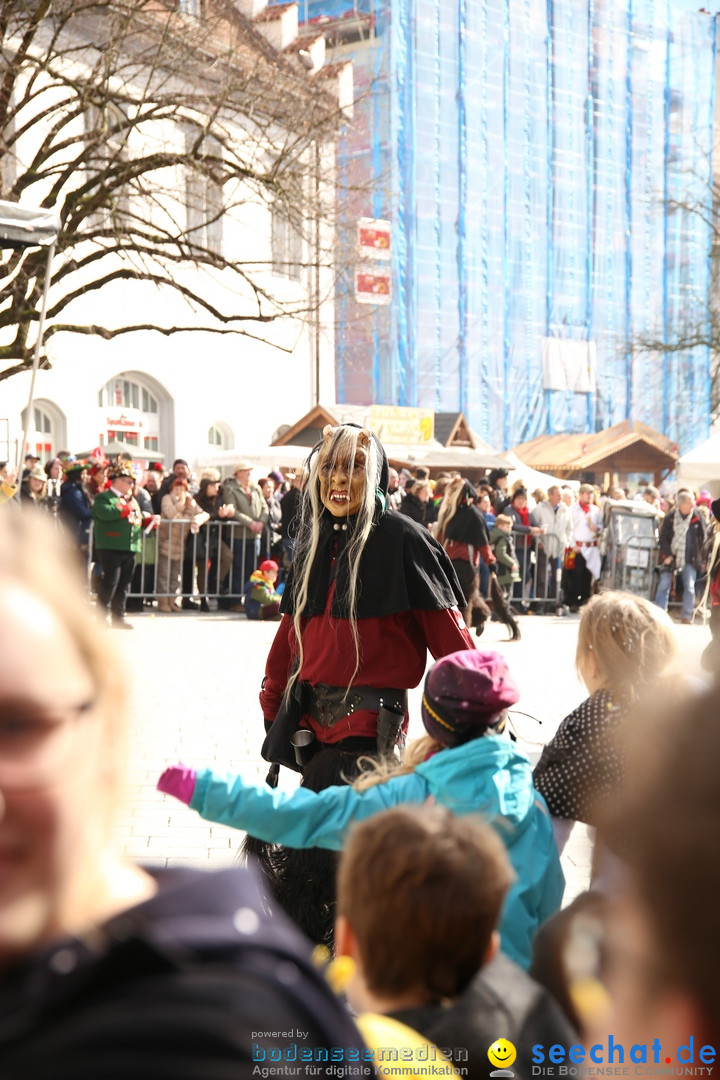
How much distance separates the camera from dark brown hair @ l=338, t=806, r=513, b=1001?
199 centimetres

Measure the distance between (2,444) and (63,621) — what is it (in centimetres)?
1138

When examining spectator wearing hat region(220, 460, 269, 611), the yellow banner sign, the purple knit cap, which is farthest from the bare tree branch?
the purple knit cap

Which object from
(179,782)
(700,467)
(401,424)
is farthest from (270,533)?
(179,782)

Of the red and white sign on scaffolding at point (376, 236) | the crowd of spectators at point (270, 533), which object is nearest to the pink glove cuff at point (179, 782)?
the crowd of spectators at point (270, 533)

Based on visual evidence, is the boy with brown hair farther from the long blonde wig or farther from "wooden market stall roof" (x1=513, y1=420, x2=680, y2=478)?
"wooden market stall roof" (x1=513, y1=420, x2=680, y2=478)

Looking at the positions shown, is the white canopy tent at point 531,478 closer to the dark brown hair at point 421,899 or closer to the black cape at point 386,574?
the black cape at point 386,574

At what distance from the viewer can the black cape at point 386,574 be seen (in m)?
4.25

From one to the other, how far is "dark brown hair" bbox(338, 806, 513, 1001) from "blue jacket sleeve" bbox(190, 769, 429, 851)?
0.70m

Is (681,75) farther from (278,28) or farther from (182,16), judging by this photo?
(182,16)

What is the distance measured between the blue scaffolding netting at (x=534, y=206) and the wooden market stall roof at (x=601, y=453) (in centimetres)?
121

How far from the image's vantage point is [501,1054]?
1.98 m

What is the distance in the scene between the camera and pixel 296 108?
750 inches

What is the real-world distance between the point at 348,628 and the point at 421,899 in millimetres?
2242

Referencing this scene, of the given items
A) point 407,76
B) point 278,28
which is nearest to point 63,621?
point 278,28
